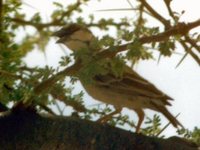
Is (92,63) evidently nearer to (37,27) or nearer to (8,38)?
(8,38)

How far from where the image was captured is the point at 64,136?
1.77 meters

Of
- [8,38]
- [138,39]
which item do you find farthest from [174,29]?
[8,38]

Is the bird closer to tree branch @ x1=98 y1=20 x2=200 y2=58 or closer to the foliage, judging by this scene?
the foliage

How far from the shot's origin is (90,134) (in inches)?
69.7

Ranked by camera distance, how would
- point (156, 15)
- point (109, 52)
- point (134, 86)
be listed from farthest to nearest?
point (134, 86), point (156, 15), point (109, 52)

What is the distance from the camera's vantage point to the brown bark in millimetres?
1765

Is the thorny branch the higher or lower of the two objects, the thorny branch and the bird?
the lower

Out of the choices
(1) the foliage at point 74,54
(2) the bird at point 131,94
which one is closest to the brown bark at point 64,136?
(1) the foliage at point 74,54

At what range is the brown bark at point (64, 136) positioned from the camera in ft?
5.79

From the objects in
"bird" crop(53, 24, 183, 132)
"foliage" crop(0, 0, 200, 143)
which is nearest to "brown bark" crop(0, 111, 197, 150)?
"foliage" crop(0, 0, 200, 143)

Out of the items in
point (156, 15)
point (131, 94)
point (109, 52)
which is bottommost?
point (109, 52)

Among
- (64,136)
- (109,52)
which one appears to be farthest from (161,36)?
(64,136)

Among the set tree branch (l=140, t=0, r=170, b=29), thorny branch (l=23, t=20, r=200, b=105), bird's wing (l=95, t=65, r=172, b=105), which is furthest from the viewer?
bird's wing (l=95, t=65, r=172, b=105)

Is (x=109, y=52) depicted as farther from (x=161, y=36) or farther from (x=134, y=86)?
(x=134, y=86)
